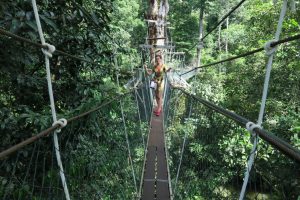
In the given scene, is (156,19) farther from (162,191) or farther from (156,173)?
(162,191)

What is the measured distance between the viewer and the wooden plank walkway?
1.99 meters

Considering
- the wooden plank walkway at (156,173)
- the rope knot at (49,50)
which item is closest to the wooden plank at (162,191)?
the wooden plank walkway at (156,173)

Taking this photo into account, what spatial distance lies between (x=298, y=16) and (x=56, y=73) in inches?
162

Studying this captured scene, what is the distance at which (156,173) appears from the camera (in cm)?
228

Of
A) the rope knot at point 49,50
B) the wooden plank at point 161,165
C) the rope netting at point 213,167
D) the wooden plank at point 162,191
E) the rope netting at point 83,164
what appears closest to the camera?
the rope knot at point 49,50

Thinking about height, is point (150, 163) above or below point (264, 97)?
below

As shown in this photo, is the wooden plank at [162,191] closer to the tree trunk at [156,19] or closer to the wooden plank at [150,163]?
the wooden plank at [150,163]

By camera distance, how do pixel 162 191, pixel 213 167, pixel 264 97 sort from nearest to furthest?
pixel 264 97 < pixel 213 167 < pixel 162 191

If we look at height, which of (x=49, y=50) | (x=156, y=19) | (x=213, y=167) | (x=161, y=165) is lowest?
(x=161, y=165)

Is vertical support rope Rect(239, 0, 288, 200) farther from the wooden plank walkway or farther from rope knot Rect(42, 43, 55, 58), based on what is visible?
the wooden plank walkway

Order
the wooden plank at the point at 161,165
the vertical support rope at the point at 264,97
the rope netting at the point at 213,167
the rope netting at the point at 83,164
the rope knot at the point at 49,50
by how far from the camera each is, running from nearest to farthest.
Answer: the vertical support rope at the point at 264,97 < the rope knot at the point at 49,50 < the rope netting at the point at 83,164 < the rope netting at the point at 213,167 < the wooden plank at the point at 161,165

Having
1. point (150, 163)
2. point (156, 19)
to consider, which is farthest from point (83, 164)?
point (156, 19)

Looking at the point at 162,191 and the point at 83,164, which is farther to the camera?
the point at 162,191

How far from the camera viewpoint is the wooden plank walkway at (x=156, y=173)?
1.99 meters
